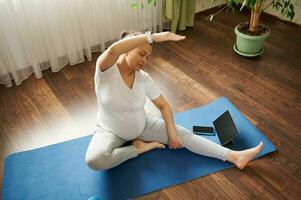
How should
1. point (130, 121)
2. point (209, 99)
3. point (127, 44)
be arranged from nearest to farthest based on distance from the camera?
point (127, 44)
point (130, 121)
point (209, 99)

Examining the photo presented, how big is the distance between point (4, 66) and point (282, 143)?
2.00 meters

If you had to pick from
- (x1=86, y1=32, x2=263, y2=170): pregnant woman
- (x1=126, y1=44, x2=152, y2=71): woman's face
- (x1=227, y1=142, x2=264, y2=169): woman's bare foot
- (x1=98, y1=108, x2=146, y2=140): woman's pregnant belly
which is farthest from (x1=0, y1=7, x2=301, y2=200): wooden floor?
(x1=126, y1=44, x2=152, y2=71): woman's face

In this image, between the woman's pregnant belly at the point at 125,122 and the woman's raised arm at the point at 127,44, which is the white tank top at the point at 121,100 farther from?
the woman's raised arm at the point at 127,44

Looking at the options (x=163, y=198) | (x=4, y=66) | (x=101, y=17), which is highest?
(x=101, y=17)

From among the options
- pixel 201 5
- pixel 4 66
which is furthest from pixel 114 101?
pixel 201 5

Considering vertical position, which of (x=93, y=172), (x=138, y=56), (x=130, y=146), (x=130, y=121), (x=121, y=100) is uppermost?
(x=138, y=56)

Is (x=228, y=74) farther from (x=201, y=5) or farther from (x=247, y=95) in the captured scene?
(x=201, y=5)

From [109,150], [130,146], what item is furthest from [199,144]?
[109,150]

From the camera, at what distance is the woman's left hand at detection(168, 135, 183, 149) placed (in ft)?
5.57

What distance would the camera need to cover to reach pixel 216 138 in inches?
72.7

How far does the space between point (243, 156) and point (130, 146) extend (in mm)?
619

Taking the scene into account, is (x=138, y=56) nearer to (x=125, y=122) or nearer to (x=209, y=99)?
(x=125, y=122)

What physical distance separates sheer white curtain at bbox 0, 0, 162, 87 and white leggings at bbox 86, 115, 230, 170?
3.45 feet

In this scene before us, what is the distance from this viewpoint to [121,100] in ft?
4.99
